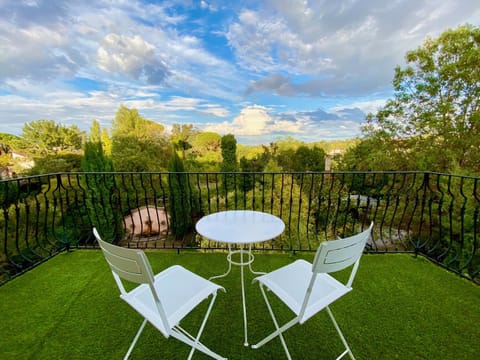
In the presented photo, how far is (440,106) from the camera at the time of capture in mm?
8688

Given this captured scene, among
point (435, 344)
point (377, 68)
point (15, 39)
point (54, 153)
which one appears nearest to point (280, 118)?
point (377, 68)

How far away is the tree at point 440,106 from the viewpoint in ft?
26.5

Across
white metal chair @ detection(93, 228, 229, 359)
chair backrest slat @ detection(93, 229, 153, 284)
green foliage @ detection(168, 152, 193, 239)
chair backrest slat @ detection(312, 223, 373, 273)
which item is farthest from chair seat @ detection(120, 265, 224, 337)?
green foliage @ detection(168, 152, 193, 239)

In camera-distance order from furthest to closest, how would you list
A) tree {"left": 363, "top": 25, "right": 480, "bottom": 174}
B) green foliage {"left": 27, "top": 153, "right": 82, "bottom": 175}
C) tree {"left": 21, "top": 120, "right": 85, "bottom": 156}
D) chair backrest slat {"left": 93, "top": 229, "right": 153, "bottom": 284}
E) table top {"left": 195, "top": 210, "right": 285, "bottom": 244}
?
tree {"left": 21, "top": 120, "right": 85, "bottom": 156}, green foliage {"left": 27, "top": 153, "right": 82, "bottom": 175}, tree {"left": 363, "top": 25, "right": 480, "bottom": 174}, table top {"left": 195, "top": 210, "right": 285, "bottom": 244}, chair backrest slat {"left": 93, "top": 229, "right": 153, "bottom": 284}

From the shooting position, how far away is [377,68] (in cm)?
914

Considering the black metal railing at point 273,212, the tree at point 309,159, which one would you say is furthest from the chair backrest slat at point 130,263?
the tree at point 309,159

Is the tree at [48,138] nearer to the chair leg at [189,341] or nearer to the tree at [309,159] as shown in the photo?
the tree at [309,159]

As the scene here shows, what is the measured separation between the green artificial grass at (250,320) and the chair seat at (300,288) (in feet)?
1.68

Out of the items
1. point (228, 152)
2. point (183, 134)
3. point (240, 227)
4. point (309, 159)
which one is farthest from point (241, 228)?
point (183, 134)

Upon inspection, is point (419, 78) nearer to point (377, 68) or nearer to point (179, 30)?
point (377, 68)

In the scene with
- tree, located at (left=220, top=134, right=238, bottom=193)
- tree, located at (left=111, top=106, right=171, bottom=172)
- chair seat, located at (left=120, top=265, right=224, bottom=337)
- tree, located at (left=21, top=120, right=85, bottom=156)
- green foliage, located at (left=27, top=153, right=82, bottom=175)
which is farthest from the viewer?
tree, located at (left=220, top=134, right=238, bottom=193)

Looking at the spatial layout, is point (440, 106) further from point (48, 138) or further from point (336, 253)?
point (48, 138)

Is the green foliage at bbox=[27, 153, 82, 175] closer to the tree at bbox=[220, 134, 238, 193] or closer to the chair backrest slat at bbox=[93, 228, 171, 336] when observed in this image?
the tree at bbox=[220, 134, 238, 193]

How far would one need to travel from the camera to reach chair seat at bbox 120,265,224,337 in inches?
44.5
